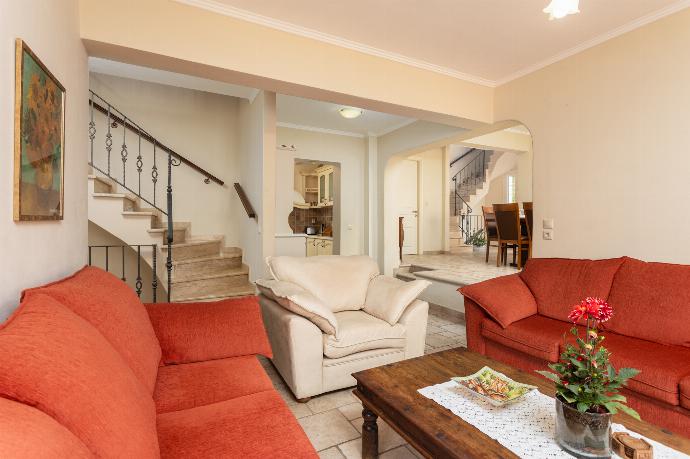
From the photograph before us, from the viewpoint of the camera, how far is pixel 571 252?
10.5ft

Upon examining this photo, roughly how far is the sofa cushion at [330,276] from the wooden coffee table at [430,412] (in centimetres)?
108

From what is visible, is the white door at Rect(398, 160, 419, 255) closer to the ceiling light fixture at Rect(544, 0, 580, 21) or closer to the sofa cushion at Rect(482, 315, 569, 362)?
the sofa cushion at Rect(482, 315, 569, 362)

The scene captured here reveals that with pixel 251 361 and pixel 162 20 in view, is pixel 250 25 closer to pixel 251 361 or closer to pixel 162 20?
pixel 162 20

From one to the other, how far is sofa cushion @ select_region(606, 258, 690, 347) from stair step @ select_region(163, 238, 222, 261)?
4093 millimetres

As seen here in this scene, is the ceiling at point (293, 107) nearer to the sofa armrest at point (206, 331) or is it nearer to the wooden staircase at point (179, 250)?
the wooden staircase at point (179, 250)

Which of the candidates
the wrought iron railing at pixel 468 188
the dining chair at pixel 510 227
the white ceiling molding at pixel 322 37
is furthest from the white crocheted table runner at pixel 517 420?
the wrought iron railing at pixel 468 188

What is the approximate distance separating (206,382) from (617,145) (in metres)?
3.41

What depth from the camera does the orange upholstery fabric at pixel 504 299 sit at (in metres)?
2.54

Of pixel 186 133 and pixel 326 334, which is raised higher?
pixel 186 133

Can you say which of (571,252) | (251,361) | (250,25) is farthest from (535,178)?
(251,361)

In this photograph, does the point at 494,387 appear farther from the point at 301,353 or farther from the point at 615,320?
the point at 615,320

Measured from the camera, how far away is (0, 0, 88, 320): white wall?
1205 mm

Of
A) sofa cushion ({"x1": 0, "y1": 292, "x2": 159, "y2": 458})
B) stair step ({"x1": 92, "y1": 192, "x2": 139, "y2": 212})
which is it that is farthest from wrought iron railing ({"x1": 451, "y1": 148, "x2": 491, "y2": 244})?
sofa cushion ({"x1": 0, "y1": 292, "x2": 159, "y2": 458})

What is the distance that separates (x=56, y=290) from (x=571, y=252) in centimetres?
367
